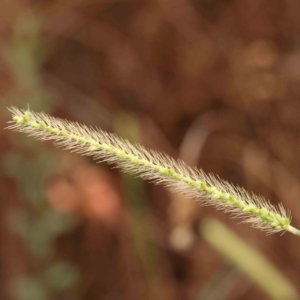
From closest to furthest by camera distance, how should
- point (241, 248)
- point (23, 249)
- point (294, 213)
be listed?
1. point (241, 248)
2. point (23, 249)
3. point (294, 213)

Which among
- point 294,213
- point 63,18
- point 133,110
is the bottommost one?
point 294,213

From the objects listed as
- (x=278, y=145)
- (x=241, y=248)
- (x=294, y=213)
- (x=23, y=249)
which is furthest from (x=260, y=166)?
(x=23, y=249)

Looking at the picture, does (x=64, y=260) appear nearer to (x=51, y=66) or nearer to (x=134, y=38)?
(x=51, y=66)

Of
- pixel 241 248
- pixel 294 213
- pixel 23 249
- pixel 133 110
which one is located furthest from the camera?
pixel 133 110

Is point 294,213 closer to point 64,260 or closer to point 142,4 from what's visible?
point 64,260

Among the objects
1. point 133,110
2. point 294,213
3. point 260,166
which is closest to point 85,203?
point 133,110

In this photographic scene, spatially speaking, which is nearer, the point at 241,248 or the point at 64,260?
the point at 241,248

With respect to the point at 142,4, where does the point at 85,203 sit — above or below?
below
